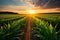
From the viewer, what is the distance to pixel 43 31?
3047 millimetres

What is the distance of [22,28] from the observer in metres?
3.22

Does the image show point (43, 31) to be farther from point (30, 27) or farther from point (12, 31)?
point (12, 31)

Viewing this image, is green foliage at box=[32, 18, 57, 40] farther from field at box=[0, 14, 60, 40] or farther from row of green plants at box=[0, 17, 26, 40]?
row of green plants at box=[0, 17, 26, 40]

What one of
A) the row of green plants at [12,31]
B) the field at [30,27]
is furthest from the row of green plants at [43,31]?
the row of green plants at [12,31]

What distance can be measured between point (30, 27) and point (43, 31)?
0.27m

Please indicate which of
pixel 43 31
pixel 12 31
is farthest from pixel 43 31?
pixel 12 31

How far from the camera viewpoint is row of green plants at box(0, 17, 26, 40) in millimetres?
2926

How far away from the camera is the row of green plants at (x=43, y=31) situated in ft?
9.52

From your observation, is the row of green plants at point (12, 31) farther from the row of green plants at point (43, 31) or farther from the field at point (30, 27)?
the row of green plants at point (43, 31)

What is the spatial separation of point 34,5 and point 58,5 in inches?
15.9

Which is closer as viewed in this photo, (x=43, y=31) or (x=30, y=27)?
(x=43, y=31)

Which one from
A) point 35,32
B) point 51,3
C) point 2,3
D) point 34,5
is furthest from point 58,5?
point 2,3

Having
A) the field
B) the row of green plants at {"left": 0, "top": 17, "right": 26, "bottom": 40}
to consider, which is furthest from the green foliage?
the row of green plants at {"left": 0, "top": 17, "right": 26, "bottom": 40}

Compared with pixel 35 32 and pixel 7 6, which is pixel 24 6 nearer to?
pixel 7 6
